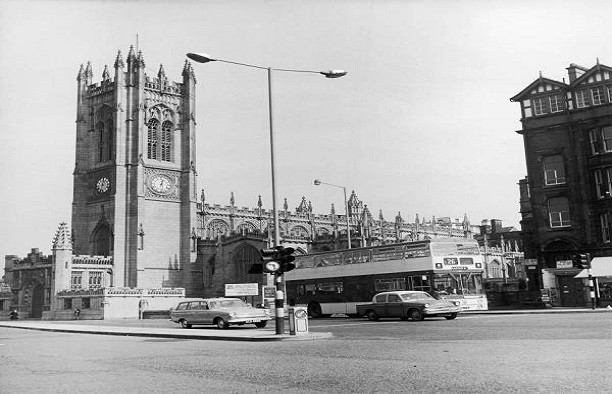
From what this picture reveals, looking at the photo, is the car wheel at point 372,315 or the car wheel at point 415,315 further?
the car wheel at point 372,315

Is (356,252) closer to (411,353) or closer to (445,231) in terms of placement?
(411,353)

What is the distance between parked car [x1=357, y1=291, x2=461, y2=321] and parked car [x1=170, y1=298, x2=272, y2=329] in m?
5.03

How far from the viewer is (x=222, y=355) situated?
14266 millimetres

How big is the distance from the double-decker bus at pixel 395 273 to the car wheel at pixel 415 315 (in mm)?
2078

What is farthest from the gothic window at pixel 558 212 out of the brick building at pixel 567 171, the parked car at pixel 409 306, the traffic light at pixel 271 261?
the traffic light at pixel 271 261

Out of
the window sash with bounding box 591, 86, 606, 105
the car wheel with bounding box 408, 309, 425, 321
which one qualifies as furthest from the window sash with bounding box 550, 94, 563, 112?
the car wheel with bounding box 408, 309, 425, 321

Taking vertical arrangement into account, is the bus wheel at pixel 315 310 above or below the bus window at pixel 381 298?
below

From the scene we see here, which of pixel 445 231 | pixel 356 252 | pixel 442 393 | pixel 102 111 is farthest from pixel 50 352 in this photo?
pixel 445 231

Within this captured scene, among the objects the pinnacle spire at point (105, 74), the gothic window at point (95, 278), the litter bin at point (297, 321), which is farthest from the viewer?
the pinnacle spire at point (105, 74)

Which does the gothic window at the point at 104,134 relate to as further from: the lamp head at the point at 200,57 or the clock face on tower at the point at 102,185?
the lamp head at the point at 200,57

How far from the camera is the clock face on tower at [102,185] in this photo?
7019 centimetres

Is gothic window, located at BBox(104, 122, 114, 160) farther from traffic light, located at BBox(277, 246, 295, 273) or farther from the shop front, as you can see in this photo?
traffic light, located at BBox(277, 246, 295, 273)

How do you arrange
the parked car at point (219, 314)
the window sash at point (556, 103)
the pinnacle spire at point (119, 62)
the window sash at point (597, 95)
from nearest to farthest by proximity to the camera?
the parked car at point (219, 314)
the window sash at point (597, 95)
the window sash at point (556, 103)
the pinnacle spire at point (119, 62)

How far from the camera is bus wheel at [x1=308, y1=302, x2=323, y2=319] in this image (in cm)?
3491
